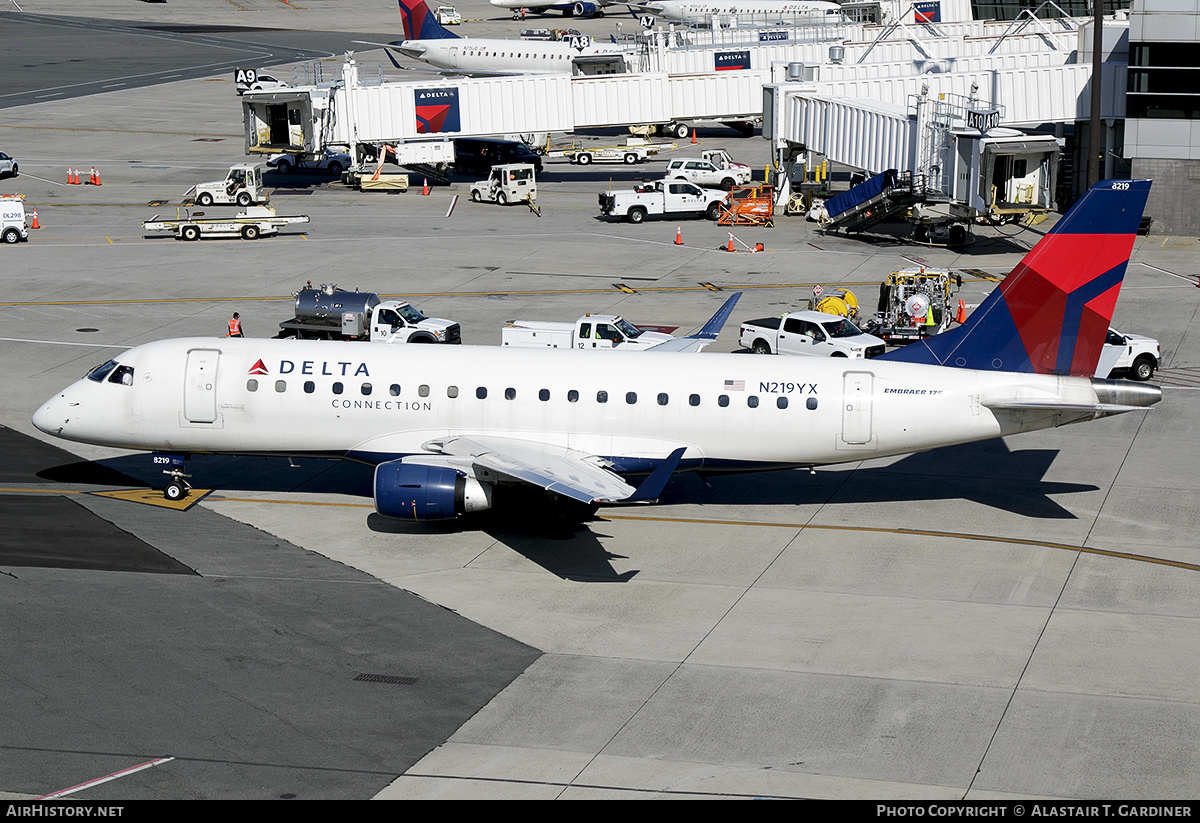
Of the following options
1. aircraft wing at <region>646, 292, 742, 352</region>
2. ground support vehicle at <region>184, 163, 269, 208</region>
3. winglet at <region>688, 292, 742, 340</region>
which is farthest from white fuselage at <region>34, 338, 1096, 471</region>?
ground support vehicle at <region>184, 163, 269, 208</region>

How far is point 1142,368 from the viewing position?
162 feet

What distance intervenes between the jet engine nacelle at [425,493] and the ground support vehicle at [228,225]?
45257mm

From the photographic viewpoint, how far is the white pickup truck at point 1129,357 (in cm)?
4891

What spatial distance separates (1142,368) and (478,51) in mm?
82832

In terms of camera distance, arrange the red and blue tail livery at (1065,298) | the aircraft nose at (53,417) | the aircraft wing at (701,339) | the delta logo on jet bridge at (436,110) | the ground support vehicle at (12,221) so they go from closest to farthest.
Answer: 1. the red and blue tail livery at (1065,298)
2. the aircraft nose at (53,417)
3. the aircraft wing at (701,339)
4. the ground support vehicle at (12,221)
5. the delta logo on jet bridge at (436,110)

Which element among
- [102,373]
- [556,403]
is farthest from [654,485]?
[102,373]

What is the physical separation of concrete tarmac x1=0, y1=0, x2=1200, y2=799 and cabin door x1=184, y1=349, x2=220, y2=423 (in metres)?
2.81

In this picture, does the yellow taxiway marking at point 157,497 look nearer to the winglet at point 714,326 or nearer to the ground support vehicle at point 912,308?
the winglet at point 714,326

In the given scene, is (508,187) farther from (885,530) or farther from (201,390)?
(885,530)

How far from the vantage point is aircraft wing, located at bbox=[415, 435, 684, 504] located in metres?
31.5

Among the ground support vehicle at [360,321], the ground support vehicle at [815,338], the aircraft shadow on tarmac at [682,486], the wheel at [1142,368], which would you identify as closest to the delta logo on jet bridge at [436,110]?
the ground support vehicle at [360,321]

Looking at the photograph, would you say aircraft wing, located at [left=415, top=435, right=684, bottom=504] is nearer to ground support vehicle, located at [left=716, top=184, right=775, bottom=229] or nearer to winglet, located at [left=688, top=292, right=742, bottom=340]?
winglet, located at [left=688, top=292, right=742, bottom=340]

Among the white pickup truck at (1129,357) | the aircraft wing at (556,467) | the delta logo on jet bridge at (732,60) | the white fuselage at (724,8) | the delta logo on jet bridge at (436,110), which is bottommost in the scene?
the white pickup truck at (1129,357)

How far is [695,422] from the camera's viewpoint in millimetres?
35781
